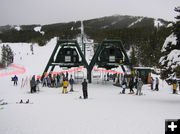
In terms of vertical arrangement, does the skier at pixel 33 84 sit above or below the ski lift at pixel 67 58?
below

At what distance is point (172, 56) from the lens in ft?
53.2

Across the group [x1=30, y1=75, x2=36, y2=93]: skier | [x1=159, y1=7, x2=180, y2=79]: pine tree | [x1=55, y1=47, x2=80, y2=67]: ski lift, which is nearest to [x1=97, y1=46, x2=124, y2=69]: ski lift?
[x1=55, y1=47, x2=80, y2=67]: ski lift

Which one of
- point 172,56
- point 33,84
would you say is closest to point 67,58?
point 33,84

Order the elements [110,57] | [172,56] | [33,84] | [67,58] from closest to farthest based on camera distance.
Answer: [172,56] → [33,84] → [110,57] → [67,58]

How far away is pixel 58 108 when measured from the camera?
13523mm

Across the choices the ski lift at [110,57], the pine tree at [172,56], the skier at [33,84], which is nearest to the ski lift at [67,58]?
the ski lift at [110,57]

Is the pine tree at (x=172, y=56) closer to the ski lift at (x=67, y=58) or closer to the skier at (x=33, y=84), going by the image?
the skier at (x=33, y=84)

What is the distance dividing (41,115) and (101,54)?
22.0 m

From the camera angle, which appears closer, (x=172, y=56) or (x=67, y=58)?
(x=172, y=56)

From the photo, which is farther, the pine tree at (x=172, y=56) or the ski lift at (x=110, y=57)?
the ski lift at (x=110, y=57)

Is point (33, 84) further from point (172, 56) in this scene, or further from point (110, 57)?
point (110, 57)

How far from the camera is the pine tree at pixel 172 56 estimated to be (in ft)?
52.5

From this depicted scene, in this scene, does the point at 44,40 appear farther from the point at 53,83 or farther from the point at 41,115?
the point at 41,115

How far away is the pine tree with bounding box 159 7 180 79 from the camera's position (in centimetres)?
1600
